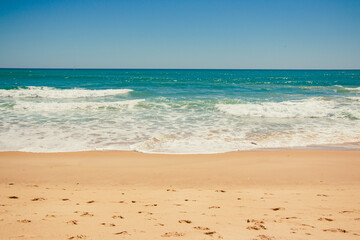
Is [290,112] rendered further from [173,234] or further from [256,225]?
[173,234]

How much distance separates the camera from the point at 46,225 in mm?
3225

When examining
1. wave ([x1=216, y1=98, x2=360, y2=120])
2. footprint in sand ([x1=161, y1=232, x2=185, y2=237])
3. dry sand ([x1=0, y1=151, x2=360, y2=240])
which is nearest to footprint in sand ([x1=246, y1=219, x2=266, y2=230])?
dry sand ([x1=0, y1=151, x2=360, y2=240])

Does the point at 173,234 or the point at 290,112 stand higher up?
the point at 290,112

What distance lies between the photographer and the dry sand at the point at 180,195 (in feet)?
10.4

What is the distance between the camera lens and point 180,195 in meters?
4.61

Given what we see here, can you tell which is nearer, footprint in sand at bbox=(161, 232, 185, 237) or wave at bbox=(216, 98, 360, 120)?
footprint in sand at bbox=(161, 232, 185, 237)

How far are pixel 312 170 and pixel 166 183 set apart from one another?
12.1ft

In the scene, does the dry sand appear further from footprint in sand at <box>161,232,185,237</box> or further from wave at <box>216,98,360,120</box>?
wave at <box>216,98,360,120</box>

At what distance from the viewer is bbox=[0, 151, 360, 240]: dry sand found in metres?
3.18

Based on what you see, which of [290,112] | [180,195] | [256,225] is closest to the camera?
[256,225]

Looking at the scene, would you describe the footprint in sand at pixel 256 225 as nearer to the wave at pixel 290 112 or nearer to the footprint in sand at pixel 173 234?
the footprint in sand at pixel 173 234

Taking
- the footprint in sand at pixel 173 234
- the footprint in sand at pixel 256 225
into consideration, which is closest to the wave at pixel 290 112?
the footprint in sand at pixel 256 225

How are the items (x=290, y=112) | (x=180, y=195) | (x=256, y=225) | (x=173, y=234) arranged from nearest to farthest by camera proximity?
(x=173, y=234) → (x=256, y=225) → (x=180, y=195) → (x=290, y=112)

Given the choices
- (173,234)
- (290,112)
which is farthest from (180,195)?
(290,112)
